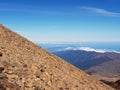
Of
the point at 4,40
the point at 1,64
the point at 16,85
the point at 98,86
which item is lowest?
the point at 98,86

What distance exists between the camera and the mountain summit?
1042 inches

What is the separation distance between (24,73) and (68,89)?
6.06 m

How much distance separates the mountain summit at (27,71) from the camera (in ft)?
86.8

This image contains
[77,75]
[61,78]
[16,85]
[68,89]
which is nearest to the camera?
[16,85]

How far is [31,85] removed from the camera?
26781mm

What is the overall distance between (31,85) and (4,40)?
11567 mm

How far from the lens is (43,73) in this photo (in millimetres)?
31297

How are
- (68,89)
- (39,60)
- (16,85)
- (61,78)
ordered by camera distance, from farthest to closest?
(39,60) → (61,78) → (68,89) → (16,85)

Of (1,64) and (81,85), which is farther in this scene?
(81,85)

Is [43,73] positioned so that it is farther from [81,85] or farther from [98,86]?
[98,86]

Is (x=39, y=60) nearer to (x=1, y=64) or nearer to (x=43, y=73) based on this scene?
(x=43, y=73)

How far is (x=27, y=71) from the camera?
95.8ft

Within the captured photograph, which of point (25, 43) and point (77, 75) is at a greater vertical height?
point (25, 43)

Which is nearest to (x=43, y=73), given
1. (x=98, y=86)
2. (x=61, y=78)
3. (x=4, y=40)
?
(x=61, y=78)
